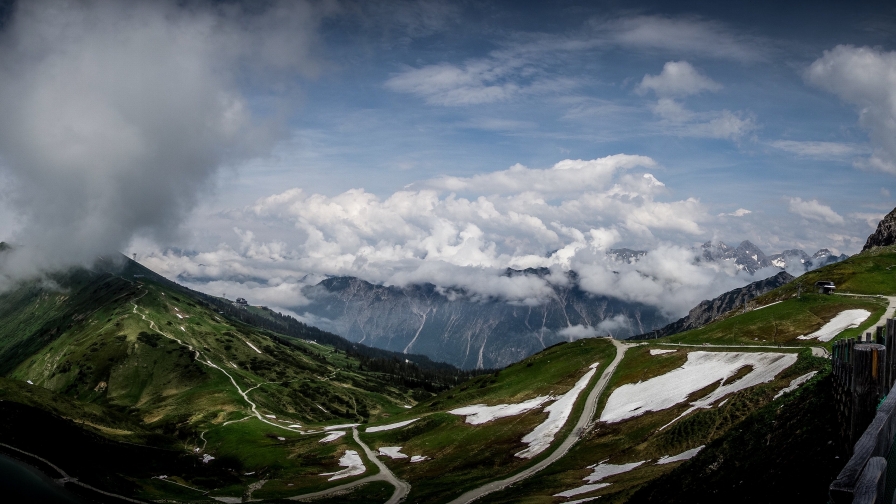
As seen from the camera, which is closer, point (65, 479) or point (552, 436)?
point (65, 479)

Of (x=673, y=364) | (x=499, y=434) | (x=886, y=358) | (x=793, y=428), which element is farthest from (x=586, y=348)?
(x=886, y=358)

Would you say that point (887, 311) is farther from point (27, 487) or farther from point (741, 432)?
point (27, 487)

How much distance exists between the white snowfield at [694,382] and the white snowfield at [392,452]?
45580mm

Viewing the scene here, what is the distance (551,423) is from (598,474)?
35.5 meters

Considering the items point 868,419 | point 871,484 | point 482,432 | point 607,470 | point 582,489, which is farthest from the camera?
point 482,432

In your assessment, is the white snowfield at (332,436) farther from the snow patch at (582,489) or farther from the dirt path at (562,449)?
the snow patch at (582,489)

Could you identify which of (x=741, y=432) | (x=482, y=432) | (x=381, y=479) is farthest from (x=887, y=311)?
(x=381, y=479)

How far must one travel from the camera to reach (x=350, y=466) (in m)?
123

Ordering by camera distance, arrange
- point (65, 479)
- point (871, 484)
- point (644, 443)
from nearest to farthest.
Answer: point (871, 484) → point (644, 443) → point (65, 479)

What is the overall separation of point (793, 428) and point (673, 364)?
91.1 meters

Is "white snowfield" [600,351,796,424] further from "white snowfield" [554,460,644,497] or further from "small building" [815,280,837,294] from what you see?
"small building" [815,280,837,294]

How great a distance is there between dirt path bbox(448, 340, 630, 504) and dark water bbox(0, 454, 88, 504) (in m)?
53.4

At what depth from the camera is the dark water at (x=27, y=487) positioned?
74.1 metres

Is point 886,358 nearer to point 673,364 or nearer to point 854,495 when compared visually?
point 854,495
